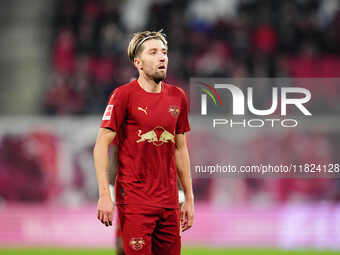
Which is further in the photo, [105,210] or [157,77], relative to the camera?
[157,77]

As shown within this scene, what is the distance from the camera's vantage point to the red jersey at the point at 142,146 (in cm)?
405

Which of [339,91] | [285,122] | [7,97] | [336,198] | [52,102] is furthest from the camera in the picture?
[7,97]

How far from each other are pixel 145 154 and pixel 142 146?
5cm

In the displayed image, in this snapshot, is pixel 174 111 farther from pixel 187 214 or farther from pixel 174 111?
pixel 187 214

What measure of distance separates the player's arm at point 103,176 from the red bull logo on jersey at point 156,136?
175 mm

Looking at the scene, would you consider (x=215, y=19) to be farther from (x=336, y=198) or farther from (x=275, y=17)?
(x=336, y=198)

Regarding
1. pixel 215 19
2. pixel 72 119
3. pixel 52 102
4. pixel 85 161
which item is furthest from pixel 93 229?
pixel 215 19

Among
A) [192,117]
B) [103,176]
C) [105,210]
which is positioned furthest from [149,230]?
[192,117]

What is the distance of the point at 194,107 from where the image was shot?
6.27 meters

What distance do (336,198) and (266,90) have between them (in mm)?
2538

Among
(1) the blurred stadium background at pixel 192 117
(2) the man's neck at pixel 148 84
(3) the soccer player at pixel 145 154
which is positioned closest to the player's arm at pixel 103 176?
(3) the soccer player at pixel 145 154

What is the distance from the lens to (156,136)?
4098 millimetres

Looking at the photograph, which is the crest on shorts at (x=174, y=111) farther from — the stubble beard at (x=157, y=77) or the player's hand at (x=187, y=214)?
the player's hand at (x=187, y=214)

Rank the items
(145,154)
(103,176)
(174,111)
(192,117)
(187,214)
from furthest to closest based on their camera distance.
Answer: (192,117), (187,214), (174,111), (145,154), (103,176)
